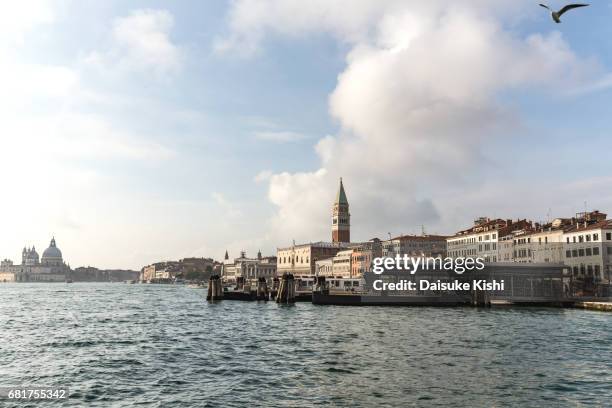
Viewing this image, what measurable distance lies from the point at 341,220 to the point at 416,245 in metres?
43.0

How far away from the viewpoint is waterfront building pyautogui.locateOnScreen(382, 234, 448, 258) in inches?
4648

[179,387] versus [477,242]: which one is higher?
[477,242]

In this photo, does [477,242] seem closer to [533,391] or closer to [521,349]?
[521,349]

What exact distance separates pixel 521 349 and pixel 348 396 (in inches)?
557

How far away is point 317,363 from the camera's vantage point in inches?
977

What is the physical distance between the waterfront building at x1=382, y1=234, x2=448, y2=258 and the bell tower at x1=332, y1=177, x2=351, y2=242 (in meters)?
38.2

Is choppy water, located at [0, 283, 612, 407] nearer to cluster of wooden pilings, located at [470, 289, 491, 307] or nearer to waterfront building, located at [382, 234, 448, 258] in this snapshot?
cluster of wooden pilings, located at [470, 289, 491, 307]

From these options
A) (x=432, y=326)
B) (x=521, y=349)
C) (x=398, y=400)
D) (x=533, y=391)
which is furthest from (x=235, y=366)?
(x=432, y=326)

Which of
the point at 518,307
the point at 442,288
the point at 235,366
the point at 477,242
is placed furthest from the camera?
the point at 477,242

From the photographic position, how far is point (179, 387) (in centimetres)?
2003

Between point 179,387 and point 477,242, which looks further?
point 477,242

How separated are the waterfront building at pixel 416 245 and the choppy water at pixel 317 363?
75.7 metres
